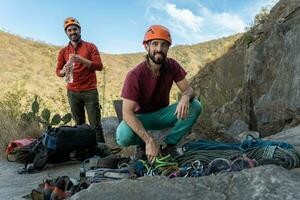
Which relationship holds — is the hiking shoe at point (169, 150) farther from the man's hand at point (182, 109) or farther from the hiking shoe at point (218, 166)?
the hiking shoe at point (218, 166)

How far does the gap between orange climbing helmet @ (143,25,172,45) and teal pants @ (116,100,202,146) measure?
2.83 feet

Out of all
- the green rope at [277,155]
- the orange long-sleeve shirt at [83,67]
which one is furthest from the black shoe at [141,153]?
the orange long-sleeve shirt at [83,67]

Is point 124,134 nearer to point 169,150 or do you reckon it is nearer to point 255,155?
point 169,150

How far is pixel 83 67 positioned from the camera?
302 inches

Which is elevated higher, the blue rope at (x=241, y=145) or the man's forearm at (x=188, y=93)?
the man's forearm at (x=188, y=93)

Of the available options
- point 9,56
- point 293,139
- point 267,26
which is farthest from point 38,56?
point 293,139

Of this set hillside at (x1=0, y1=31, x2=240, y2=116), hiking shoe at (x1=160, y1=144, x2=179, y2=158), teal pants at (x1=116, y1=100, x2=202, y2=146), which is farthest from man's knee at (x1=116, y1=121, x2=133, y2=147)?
hillside at (x1=0, y1=31, x2=240, y2=116)

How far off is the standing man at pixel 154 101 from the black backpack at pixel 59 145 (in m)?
1.42

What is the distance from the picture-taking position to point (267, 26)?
961 cm

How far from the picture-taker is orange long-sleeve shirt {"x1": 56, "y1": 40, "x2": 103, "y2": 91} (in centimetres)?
768

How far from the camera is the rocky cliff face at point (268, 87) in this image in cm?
812

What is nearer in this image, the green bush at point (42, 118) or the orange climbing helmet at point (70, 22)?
the orange climbing helmet at point (70, 22)

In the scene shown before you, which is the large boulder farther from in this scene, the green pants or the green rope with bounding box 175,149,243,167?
the green pants

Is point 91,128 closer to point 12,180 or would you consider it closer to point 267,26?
point 12,180
